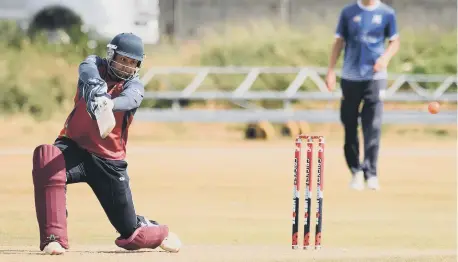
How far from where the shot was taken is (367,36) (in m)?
14.5

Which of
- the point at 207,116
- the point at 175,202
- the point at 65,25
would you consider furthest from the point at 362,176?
Result: the point at 65,25

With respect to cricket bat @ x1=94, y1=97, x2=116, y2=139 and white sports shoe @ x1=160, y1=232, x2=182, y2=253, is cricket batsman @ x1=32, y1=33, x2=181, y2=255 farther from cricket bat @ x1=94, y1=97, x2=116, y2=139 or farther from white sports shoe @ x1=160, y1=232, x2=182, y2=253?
cricket bat @ x1=94, y1=97, x2=116, y2=139

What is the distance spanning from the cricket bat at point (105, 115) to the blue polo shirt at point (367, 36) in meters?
6.46

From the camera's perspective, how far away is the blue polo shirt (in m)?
14.5

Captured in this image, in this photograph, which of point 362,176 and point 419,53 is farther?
point 419,53

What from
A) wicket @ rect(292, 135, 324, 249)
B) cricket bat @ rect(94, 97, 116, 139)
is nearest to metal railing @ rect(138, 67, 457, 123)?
wicket @ rect(292, 135, 324, 249)

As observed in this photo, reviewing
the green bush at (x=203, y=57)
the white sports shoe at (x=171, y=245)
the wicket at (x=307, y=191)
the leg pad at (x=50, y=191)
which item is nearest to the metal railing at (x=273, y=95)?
the green bush at (x=203, y=57)

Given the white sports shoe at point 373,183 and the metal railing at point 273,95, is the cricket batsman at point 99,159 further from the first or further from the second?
the metal railing at point 273,95

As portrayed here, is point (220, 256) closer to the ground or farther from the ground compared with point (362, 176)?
farther from the ground

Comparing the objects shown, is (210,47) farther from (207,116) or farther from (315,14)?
(315,14)

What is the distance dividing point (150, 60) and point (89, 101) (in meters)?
20.3

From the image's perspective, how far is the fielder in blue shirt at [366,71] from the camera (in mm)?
14516

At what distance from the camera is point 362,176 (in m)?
14.7

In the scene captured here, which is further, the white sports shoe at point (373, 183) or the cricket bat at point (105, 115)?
the white sports shoe at point (373, 183)
